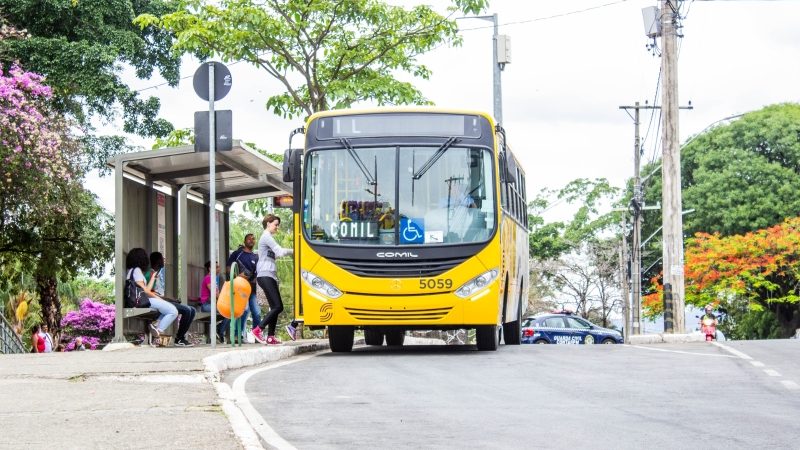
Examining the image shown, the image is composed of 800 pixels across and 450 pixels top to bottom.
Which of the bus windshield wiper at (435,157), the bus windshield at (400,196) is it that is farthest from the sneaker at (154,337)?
the bus windshield wiper at (435,157)

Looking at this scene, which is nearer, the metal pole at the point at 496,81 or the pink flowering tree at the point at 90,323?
the metal pole at the point at 496,81

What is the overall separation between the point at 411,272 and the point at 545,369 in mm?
3066

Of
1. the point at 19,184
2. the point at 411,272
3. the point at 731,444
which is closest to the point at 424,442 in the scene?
the point at 731,444

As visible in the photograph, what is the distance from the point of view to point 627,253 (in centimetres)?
6084

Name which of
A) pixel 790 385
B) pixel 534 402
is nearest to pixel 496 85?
pixel 790 385

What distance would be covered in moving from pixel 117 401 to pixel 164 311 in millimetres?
8951

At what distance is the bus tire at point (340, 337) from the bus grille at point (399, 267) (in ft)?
3.84

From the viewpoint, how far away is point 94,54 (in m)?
28.1

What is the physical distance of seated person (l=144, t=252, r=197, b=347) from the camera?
60.1 ft

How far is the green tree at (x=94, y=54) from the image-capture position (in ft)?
92.2

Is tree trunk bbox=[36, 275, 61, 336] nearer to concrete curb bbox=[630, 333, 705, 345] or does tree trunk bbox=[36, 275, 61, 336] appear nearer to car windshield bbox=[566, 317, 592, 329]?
concrete curb bbox=[630, 333, 705, 345]

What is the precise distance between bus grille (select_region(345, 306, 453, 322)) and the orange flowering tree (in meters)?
37.3

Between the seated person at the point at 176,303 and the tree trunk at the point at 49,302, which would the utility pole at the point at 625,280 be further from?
the seated person at the point at 176,303

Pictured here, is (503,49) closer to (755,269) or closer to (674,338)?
(674,338)
